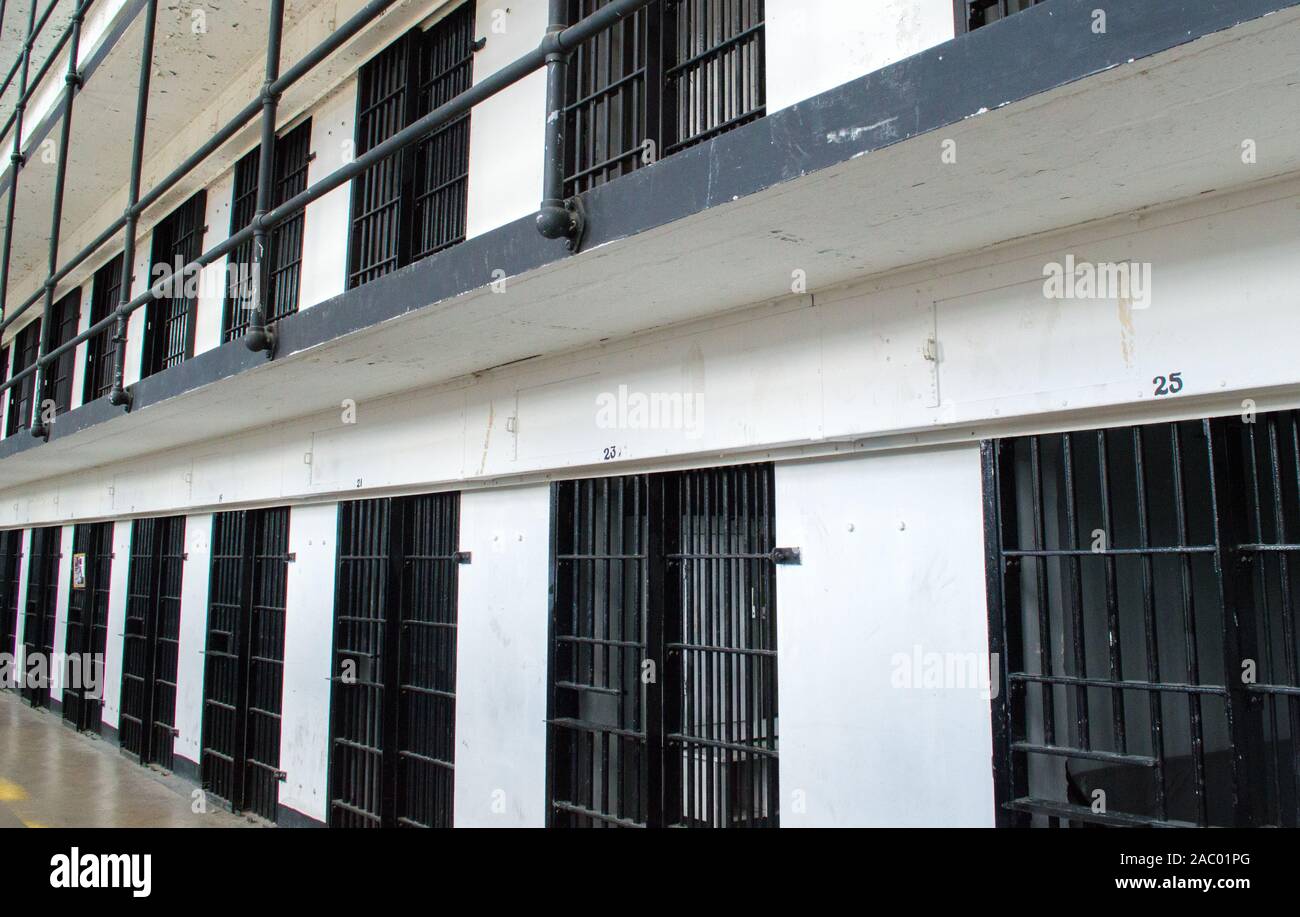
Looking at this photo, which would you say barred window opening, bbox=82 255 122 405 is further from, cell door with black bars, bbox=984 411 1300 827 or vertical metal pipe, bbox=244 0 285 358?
cell door with black bars, bbox=984 411 1300 827

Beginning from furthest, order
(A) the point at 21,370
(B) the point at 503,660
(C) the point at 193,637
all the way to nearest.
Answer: (A) the point at 21,370 → (C) the point at 193,637 → (B) the point at 503,660

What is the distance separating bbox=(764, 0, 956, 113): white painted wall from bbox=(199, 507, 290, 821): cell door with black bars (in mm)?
4553

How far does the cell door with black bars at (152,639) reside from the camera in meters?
7.72

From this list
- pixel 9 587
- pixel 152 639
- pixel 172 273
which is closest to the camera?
pixel 172 273

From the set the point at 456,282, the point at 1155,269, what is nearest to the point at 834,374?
the point at 1155,269

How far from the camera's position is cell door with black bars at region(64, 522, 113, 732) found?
9133 millimetres

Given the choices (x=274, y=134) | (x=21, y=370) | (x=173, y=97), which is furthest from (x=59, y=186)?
(x=21, y=370)

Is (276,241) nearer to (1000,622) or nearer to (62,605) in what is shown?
(1000,622)

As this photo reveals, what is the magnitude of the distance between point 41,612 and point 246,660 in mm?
6248

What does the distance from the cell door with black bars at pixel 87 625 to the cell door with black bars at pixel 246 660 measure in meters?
2.89

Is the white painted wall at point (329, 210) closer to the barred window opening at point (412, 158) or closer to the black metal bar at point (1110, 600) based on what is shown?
the barred window opening at point (412, 158)

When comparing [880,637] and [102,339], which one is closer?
[880,637]

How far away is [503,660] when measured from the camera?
4352 millimetres

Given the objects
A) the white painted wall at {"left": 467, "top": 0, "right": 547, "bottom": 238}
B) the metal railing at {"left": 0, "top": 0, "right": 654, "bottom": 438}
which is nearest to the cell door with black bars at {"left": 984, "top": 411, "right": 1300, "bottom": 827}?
the metal railing at {"left": 0, "top": 0, "right": 654, "bottom": 438}
